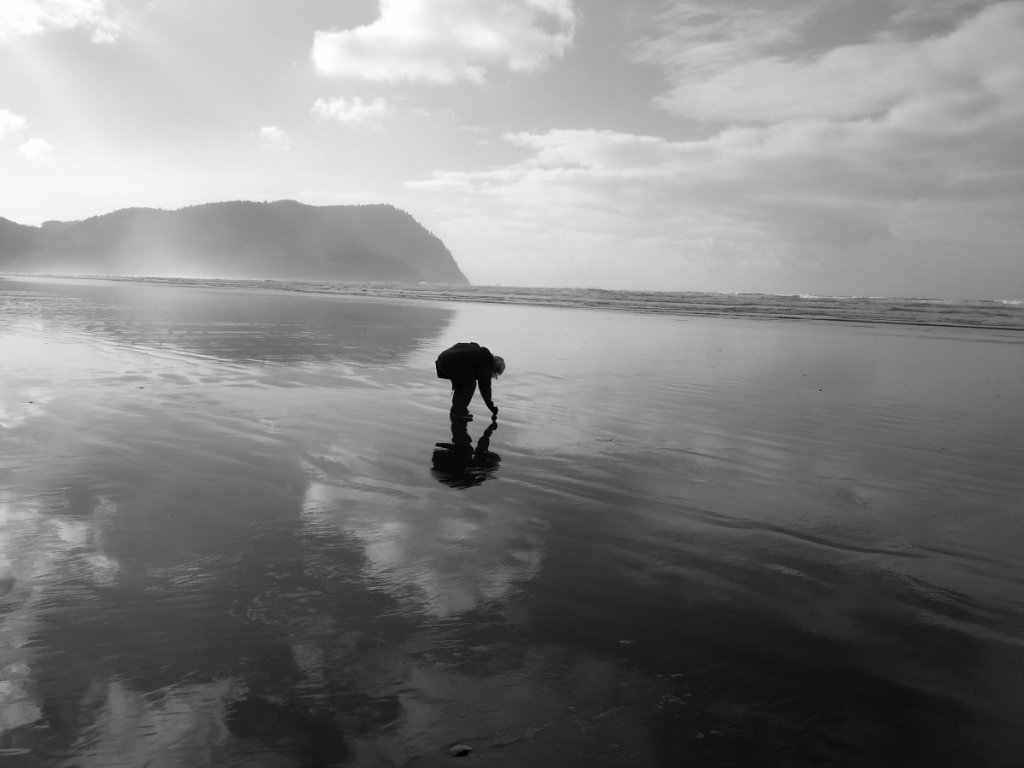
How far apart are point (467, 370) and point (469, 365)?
10 centimetres

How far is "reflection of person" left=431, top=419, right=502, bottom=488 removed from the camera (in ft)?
24.8

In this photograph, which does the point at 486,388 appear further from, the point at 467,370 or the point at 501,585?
the point at 501,585

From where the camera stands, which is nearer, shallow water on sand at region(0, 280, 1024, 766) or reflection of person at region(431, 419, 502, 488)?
shallow water on sand at region(0, 280, 1024, 766)

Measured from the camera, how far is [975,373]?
1836 centimetres

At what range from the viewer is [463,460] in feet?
27.4

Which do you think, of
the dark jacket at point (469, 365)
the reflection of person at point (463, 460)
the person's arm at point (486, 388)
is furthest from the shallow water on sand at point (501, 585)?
the dark jacket at point (469, 365)

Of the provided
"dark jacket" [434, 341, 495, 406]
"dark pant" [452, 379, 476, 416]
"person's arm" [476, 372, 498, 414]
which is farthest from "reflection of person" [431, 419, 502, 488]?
"dark jacket" [434, 341, 495, 406]

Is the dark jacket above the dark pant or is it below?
above

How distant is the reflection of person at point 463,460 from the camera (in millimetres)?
7562

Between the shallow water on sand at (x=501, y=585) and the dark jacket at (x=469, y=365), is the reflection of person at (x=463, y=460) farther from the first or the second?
the dark jacket at (x=469, y=365)

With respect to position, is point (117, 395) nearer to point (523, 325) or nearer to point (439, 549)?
point (439, 549)

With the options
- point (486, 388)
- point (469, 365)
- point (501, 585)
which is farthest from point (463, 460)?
point (501, 585)

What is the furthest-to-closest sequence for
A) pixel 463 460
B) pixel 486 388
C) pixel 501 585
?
pixel 486 388
pixel 463 460
pixel 501 585

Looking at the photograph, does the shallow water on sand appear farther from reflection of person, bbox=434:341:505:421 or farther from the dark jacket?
the dark jacket
